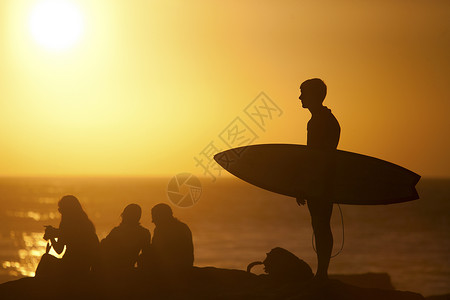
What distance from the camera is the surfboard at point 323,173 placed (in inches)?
350

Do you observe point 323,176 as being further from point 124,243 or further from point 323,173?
point 124,243

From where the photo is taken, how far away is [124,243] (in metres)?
9.21

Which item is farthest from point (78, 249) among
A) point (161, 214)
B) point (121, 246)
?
point (161, 214)

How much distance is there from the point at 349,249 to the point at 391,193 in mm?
62835

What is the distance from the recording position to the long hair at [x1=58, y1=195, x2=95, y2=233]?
8992 mm

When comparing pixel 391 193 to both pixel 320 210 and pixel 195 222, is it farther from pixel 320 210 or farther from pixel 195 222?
pixel 195 222

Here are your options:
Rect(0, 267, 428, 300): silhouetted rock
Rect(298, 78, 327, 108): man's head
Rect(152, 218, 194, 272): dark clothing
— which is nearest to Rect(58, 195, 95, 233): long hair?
Rect(0, 267, 428, 300): silhouetted rock

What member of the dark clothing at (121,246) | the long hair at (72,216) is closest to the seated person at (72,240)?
the long hair at (72,216)

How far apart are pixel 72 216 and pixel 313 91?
337 cm

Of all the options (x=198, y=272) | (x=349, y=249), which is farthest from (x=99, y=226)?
(x=198, y=272)

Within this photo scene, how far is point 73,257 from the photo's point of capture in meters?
9.02

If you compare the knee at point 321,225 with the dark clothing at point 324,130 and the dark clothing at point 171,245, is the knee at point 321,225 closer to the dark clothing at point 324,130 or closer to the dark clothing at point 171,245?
the dark clothing at point 324,130

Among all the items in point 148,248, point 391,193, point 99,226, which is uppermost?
point 99,226

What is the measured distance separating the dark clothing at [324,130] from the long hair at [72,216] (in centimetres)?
298
